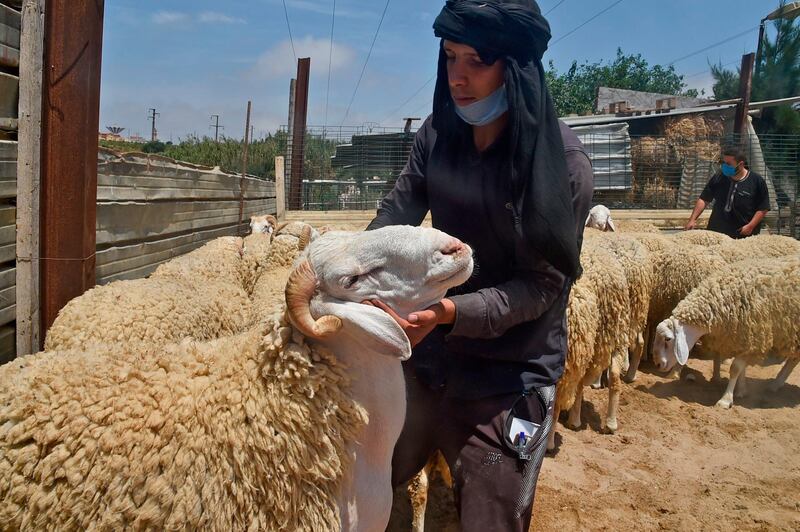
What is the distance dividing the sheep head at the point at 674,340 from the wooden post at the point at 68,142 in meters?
5.61

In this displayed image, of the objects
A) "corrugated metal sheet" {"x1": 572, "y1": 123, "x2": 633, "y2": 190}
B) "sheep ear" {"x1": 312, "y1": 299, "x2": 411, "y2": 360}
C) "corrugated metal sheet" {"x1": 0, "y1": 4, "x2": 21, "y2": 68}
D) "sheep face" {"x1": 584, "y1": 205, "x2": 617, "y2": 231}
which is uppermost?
"corrugated metal sheet" {"x1": 572, "y1": 123, "x2": 633, "y2": 190}

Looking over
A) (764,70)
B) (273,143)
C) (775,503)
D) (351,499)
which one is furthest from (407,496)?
(764,70)

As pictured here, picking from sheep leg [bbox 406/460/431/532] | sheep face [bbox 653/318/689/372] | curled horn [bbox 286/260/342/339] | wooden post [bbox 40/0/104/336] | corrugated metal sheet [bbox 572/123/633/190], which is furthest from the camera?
corrugated metal sheet [bbox 572/123/633/190]

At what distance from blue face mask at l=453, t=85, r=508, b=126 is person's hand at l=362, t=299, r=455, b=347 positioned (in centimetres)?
66

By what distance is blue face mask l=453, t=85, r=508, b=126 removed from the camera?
193 cm

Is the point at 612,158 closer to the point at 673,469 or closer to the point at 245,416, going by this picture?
the point at 673,469

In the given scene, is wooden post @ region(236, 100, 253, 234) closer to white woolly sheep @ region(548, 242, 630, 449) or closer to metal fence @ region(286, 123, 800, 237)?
metal fence @ region(286, 123, 800, 237)

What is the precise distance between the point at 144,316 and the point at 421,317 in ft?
7.45

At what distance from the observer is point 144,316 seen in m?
3.32

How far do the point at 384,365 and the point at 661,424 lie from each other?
4.66 m

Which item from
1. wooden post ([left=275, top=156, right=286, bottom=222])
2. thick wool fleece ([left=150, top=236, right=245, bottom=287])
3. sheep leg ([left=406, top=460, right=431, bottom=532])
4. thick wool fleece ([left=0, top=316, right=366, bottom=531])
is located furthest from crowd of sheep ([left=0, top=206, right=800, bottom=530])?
wooden post ([left=275, top=156, right=286, bottom=222])

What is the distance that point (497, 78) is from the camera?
1.92m

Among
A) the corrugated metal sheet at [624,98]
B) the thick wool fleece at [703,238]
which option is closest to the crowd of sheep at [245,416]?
the thick wool fleece at [703,238]

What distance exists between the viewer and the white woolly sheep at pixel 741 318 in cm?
592
